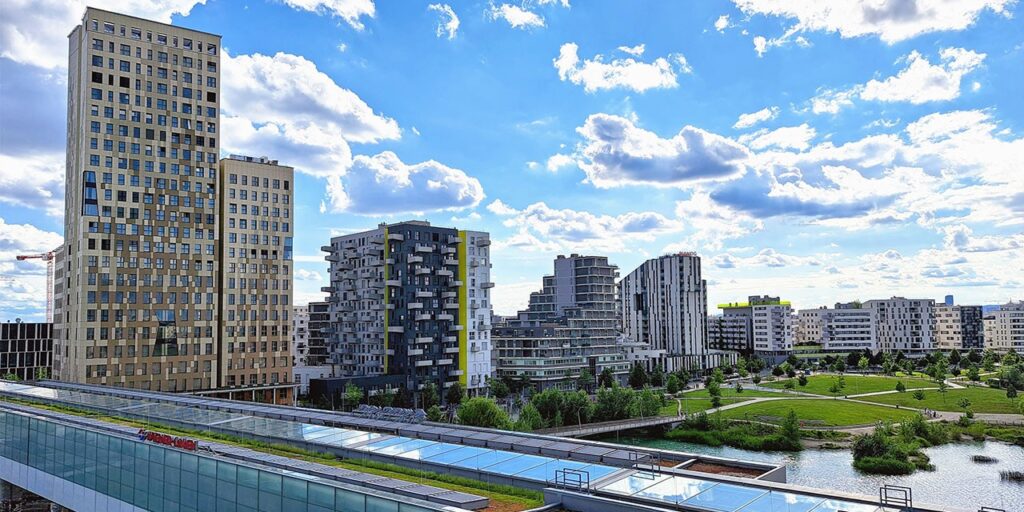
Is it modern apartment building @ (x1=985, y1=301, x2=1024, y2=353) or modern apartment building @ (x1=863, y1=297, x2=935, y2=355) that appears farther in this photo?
modern apartment building @ (x1=985, y1=301, x2=1024, y2=353)

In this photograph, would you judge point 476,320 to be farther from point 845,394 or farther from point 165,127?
point 845,394

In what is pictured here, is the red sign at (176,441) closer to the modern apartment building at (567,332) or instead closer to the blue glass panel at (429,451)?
the blue glass panel at (429,451)

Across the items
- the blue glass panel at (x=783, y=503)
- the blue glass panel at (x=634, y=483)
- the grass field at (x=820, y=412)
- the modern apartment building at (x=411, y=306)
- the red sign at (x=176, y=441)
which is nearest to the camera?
the blue glass panel at (x=783, y=503)

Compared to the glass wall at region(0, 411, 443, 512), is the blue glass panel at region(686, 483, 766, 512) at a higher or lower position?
higher

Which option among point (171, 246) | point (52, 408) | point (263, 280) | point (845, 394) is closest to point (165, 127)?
point (171, 246)

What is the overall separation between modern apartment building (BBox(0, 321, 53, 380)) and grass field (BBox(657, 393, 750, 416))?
79034 millimetres

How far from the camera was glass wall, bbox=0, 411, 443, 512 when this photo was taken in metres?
15.3

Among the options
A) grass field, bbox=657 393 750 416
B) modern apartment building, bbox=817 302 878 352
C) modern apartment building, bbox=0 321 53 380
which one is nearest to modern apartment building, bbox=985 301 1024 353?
modern apartment building, bbox=817 302 878 352

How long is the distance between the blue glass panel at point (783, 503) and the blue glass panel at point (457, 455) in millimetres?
8323

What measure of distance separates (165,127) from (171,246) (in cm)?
1173

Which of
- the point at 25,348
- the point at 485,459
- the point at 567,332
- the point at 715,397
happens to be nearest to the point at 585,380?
the point at 567,332

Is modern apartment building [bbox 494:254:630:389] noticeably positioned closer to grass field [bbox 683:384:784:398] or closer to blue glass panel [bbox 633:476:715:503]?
grass field [bbox 683:384:784:398]

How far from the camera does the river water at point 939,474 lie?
155 ft

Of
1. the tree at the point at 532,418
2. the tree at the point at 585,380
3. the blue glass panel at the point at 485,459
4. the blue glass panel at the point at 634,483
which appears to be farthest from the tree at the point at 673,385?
the blue glass panel at the point at 634,483
